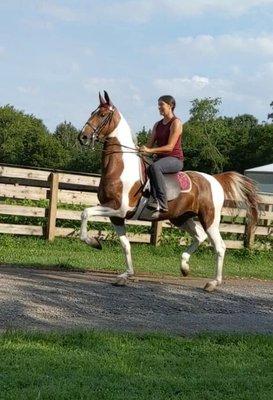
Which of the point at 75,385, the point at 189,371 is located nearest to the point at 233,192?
the point at 189,371

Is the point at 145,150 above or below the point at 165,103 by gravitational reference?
below

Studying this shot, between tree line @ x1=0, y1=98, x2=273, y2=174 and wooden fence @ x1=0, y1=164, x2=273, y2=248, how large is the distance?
63.0 metres

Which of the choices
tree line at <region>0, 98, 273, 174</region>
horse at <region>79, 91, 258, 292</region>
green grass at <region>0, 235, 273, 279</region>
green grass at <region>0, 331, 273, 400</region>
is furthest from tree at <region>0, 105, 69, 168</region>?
green grass at <region>0, 331, 273, 400</region>

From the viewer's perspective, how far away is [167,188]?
11.5 m

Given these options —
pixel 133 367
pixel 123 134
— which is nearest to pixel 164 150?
pixel 123 134

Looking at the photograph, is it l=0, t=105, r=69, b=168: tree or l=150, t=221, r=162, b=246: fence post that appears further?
l=0, t=105, r=69, b=168: tree

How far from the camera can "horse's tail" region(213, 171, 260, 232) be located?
41.8 feet

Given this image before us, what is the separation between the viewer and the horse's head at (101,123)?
1112 cm

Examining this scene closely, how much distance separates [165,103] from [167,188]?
142cm

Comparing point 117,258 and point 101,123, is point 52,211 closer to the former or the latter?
point 117,258

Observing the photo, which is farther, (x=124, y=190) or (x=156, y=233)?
(x=156, y=233)

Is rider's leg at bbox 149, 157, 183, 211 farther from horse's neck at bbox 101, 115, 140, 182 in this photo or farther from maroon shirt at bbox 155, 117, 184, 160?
horse's neck at bbox 101, 115, 140, 182

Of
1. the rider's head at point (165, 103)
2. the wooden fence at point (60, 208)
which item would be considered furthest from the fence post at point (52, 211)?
the rider's head at point (165, 103)

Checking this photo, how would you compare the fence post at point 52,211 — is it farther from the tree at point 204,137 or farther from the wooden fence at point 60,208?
the tree at point 204,137
